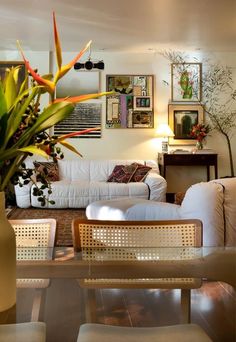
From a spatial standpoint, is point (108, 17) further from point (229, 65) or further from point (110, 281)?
point (110, 281)

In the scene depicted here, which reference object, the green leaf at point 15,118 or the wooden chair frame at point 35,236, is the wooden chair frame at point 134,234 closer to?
the wooden chair frame at point 35,236

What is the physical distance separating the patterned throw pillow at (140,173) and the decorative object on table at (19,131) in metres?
5.10

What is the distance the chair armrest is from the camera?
2.74 meters

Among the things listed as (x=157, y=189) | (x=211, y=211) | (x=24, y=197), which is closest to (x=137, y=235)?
(x=211, y=211)

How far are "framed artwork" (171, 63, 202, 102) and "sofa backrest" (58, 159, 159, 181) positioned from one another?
4.45 feet

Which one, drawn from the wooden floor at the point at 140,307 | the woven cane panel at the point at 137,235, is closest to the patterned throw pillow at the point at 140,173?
the woven cane panel at the point at 137,235

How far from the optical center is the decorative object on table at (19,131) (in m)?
0.93

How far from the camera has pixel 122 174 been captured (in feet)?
20.4

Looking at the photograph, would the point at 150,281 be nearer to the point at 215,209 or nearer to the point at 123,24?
the point at 215,209

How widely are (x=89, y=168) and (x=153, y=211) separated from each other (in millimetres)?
3844

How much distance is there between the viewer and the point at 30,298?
1.27 m

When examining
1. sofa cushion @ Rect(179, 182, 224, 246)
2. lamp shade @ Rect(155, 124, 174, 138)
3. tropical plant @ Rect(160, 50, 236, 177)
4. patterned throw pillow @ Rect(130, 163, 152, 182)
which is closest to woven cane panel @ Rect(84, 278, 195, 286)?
sofa cushion @ Rect(179, 182, 224, 246)

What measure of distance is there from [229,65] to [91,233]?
5.99 metres

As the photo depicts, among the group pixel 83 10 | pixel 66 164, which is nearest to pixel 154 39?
pixel 83 10
